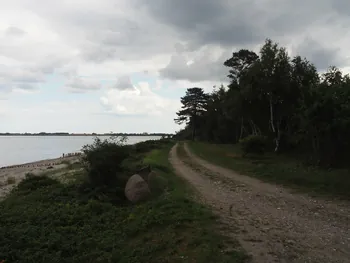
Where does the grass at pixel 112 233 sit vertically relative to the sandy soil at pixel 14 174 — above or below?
above

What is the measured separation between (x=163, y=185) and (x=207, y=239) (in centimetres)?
820

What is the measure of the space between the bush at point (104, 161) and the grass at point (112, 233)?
177 cm

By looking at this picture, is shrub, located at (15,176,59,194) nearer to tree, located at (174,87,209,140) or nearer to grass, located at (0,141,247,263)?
grass, located at (0,141,247,263)

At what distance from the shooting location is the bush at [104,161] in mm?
15398

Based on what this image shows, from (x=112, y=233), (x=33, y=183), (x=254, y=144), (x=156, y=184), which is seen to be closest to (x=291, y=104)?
(x=254, y=144)

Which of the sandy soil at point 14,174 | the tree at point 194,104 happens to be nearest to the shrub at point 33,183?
the sandy soil at point 14,174

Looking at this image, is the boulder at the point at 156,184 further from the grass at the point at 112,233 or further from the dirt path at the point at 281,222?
the dirt path at the point at 281,222

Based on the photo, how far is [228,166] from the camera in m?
23.5

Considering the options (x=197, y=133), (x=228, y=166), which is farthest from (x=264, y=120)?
(x=197, y=133)

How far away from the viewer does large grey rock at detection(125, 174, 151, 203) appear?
13.4 m

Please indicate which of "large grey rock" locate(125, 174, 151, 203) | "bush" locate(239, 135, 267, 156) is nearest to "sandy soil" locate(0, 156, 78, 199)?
"large grey rock" locate(125, 174, 151, 203)

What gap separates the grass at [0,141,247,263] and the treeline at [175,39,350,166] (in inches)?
388

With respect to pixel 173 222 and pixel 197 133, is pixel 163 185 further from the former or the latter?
pixel 197 133

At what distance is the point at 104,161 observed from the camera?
15438 millimetres
